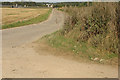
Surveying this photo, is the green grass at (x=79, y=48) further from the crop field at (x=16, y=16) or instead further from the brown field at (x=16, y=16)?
the brown field at (x=16, y=16)

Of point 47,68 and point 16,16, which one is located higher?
point 16,16

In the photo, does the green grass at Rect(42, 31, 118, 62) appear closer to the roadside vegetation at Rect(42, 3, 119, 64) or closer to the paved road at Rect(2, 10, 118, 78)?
the roadside vegetation at Rect(42, 3, 119, 64)

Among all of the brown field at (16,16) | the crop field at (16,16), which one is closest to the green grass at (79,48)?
the crop field at (16,16)

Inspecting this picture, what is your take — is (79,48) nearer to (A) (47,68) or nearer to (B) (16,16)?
(A) (47,68)

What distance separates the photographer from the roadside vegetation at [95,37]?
5793 mm

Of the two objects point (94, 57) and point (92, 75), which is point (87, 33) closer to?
point (94, 57)

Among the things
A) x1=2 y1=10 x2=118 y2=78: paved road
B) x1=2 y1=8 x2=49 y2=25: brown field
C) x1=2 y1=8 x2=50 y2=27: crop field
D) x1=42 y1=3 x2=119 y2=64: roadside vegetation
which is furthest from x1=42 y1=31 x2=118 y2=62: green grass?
x1=2 y1=8 x2=49 y2=25: brown field

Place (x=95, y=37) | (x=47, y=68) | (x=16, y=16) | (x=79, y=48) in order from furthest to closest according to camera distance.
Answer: (x=16, y=16) → (x=95, y=37) → (x=79, y=48) → (x=47, y=68)

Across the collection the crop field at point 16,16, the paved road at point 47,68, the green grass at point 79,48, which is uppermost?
the crop field at point 16,16

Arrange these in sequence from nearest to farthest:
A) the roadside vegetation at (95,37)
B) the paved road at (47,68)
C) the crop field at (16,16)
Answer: the paved road at (47,68), the roadside vegetation at (95,37), the crop field at (16,16)

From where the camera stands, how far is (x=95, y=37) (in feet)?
21.6

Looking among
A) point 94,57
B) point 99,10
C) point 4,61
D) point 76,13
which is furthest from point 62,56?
point 76,13

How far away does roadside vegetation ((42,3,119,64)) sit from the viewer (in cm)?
579

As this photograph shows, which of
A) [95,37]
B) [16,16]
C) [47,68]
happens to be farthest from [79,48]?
[16,16]
